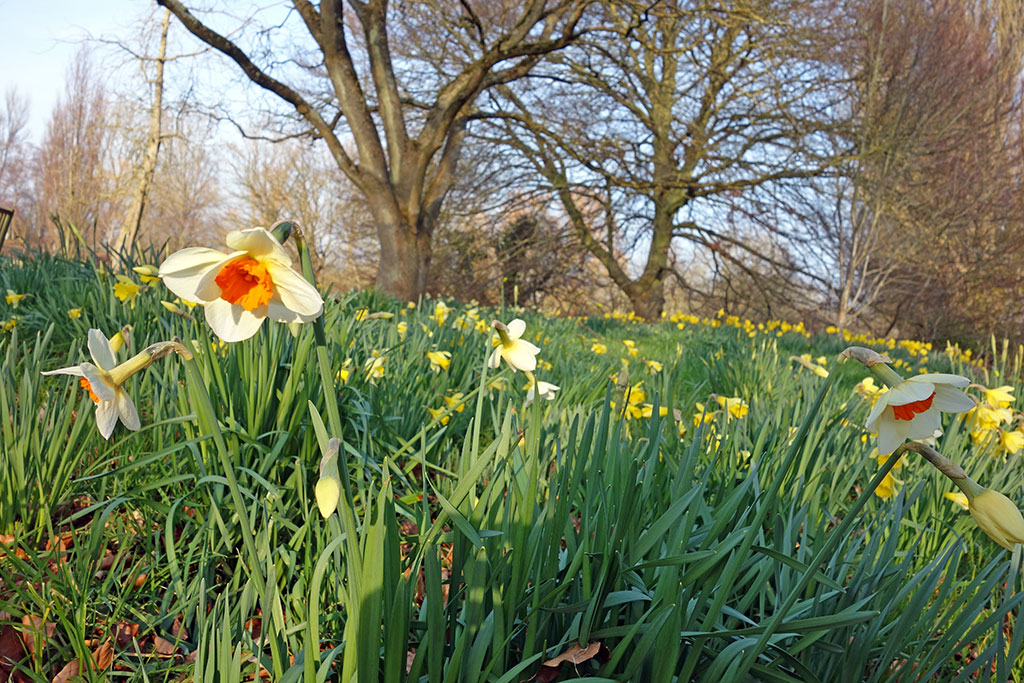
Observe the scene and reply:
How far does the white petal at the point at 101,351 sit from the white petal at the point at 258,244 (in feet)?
0.99

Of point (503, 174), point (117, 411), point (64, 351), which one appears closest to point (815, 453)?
point (117, 411)

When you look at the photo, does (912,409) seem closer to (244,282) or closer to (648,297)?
(244,282)

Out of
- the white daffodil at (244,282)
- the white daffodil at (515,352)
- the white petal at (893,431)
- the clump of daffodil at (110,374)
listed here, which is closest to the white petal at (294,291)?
the white daffodil at (244,282)

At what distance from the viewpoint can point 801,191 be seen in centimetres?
1105

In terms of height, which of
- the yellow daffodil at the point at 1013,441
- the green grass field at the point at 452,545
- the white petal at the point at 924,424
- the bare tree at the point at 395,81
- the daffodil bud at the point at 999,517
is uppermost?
the bare tree at the point at 395,81

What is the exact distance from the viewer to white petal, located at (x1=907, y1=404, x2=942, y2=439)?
3.16ft

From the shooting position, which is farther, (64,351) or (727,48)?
(727,48)

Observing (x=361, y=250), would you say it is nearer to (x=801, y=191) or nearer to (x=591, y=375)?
(x=801, y=191)

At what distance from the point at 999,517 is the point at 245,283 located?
105 cm

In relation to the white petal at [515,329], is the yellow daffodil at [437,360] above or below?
below

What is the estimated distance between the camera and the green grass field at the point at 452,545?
926 mm

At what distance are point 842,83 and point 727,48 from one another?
209 centimetres

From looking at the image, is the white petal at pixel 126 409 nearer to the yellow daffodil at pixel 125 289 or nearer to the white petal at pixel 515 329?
the white petal at pixel 515 329

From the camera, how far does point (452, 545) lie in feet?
4.24
